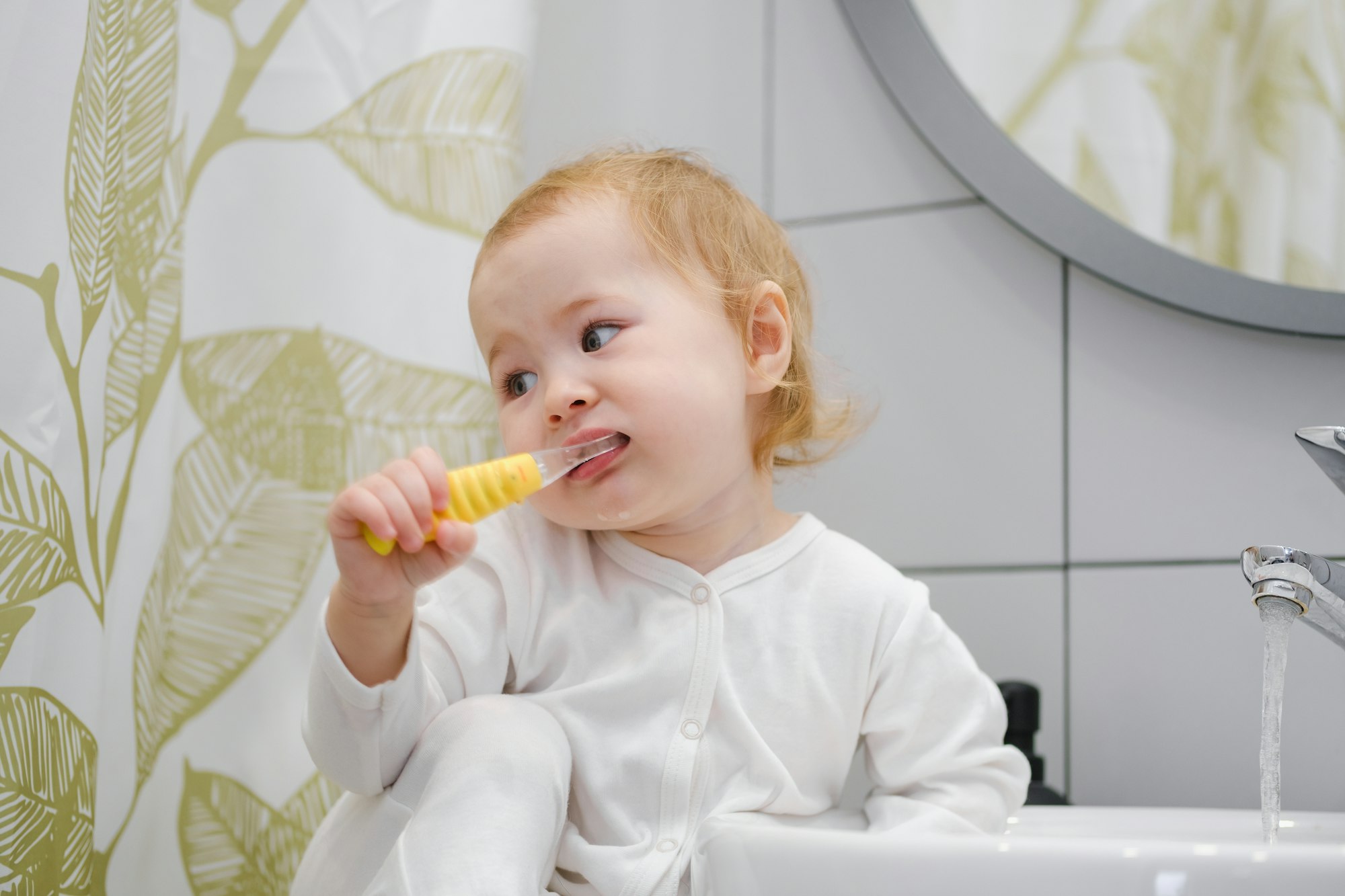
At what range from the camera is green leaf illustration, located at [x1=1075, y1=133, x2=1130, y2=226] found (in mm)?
1060

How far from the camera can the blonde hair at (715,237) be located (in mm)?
858

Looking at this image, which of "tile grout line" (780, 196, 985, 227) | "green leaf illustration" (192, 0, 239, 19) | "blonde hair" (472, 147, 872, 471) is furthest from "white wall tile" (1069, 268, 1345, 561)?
"green leaf illustration" (192, 0, 239, 19)

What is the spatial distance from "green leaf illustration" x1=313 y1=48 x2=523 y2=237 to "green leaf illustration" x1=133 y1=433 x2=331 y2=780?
268mm

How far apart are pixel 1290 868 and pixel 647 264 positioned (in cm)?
53

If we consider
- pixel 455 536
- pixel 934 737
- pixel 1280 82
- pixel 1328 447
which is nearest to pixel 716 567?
pixel 934 737

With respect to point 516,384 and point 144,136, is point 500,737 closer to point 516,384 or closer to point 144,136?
point 516,384

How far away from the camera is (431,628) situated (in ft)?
2.60

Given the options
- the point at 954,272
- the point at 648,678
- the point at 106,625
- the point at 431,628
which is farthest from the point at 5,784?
Result: the point at 954,272

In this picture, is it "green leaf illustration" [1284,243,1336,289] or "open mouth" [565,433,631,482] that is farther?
"green leaf illustration" [1284,243,1336,289]

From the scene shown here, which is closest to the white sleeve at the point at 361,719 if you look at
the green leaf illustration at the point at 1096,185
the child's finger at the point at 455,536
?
the child's finger at the point at 455,536

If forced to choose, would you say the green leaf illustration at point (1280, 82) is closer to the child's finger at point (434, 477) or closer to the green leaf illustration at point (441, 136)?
the green leaf illustration at point (441, 136)

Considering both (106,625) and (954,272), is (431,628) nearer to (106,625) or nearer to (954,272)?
(106,625)

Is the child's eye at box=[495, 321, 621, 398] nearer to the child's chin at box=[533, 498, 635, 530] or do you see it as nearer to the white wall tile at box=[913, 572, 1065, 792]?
the child's chin at box=[533, 498, 635, 530]

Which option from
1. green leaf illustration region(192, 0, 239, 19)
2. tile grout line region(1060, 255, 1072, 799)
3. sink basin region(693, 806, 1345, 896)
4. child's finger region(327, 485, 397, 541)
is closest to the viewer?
sink basin region(693, 806, 1345, 896)
